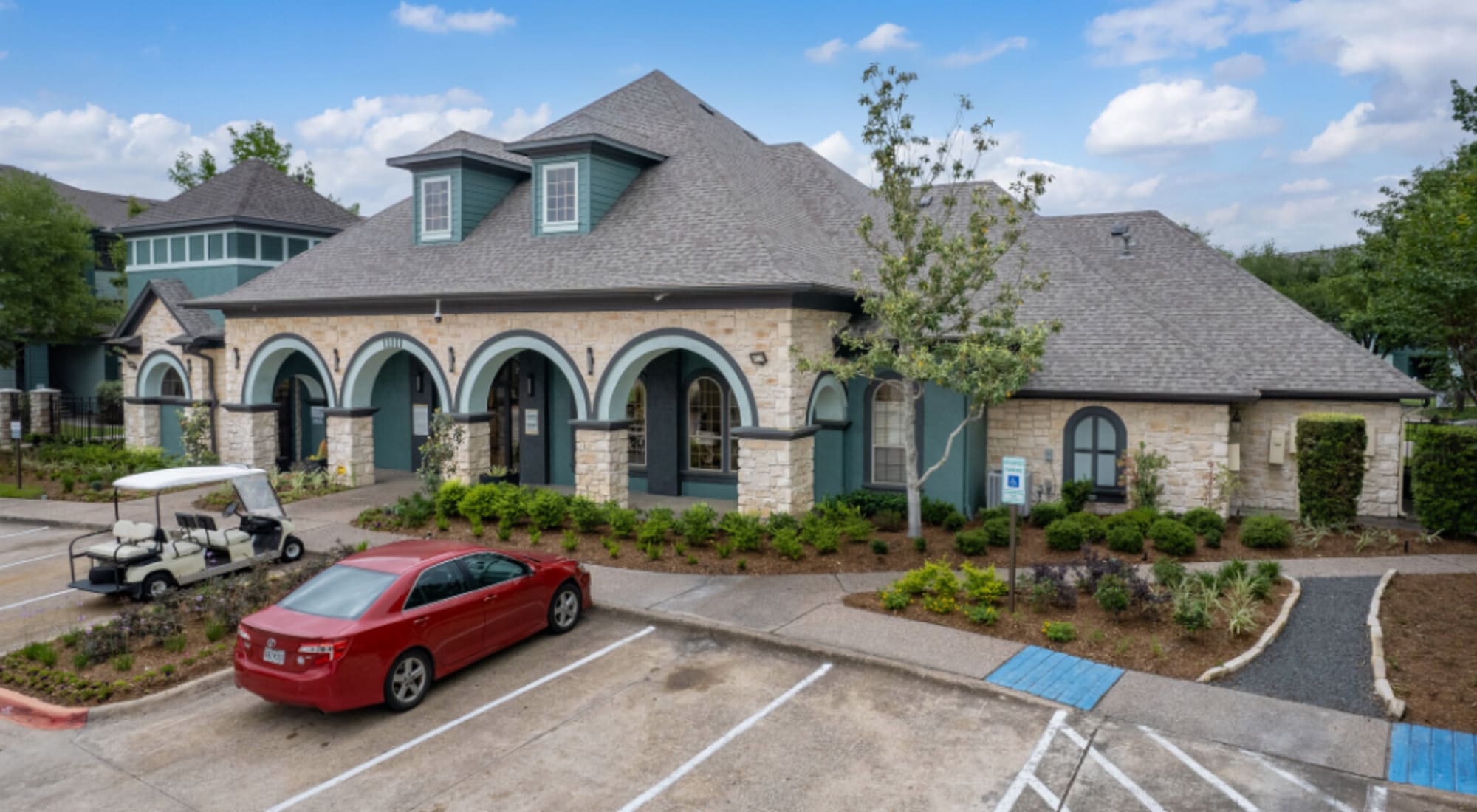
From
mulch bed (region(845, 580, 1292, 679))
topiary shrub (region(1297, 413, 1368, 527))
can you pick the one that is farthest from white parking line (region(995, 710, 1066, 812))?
topiary shrub (region(1297, 413, 1368, 527))

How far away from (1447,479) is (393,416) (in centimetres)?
2175

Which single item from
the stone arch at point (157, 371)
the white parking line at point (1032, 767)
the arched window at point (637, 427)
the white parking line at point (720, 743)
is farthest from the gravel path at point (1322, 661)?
the stone arch at point (157, 371)

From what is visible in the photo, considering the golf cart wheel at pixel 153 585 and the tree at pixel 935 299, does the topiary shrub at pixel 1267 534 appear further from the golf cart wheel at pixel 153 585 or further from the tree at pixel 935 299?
the golf cart wheel at pixel 153 585

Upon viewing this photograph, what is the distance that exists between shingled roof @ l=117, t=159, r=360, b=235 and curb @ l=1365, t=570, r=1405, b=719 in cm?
2623

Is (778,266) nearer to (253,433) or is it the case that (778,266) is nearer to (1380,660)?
(1380,660)

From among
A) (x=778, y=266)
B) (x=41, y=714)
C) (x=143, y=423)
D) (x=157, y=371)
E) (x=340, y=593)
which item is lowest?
(x=41, y=714)

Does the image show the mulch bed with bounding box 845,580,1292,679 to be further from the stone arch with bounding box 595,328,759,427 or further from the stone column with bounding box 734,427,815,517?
the stone arch with bounding box 595,328,759,427

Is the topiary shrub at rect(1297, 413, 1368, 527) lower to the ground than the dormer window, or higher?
lower

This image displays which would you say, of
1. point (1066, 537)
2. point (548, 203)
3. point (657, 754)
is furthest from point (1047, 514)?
point (548, 203)

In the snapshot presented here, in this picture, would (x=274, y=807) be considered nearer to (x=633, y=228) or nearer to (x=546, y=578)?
(x=546, y=578)

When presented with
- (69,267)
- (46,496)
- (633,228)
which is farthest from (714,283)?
(69,267)

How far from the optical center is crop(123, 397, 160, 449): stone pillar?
25.9 metres

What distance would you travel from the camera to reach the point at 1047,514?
16.1m

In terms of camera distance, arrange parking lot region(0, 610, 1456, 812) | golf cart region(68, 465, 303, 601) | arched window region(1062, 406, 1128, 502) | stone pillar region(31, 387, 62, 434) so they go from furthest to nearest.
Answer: stone pillar region(31, 387, 62, 434)
arched window region(1062, 406, 1128, 502)
golf cart region(68, 465, 303, 601)
parking lot region(0, 610, 1456, 812)
